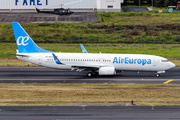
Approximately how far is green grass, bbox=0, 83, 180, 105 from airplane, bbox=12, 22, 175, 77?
529 cm

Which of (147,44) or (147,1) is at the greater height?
(147,1)

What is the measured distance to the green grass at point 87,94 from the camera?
22283 mm

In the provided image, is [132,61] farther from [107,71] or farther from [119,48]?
[119,48]

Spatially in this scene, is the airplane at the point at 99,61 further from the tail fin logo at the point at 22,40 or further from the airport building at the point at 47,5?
the airport building at the point at 47,5

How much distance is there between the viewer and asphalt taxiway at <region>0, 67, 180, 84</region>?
32938 mm

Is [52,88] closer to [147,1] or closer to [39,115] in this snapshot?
[39,115]

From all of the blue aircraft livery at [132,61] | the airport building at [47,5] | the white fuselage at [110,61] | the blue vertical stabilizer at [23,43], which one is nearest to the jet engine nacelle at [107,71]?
the white fuselage at [110,61]

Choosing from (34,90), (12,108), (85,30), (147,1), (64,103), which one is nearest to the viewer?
(12,108)

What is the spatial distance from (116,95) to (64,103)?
5.53m

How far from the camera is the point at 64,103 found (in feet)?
70.3

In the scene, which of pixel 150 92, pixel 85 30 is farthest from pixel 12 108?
pixel 85 30

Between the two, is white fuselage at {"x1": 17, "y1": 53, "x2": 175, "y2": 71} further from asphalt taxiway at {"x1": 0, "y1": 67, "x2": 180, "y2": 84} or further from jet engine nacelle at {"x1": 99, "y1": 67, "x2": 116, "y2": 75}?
asphalt taxiway at {"x1": 0, "y1": 67, "x2": 180, "y2": 84}

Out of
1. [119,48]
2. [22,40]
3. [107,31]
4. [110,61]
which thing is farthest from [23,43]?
[107,31]

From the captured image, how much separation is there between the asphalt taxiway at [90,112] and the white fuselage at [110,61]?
50.9ft
